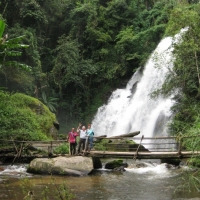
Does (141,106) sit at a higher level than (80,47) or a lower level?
lower

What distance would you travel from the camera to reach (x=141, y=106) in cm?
2533

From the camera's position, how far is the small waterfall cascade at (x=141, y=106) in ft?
73.9

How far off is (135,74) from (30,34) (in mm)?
9971

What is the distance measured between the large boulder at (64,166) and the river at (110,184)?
0.34 metres

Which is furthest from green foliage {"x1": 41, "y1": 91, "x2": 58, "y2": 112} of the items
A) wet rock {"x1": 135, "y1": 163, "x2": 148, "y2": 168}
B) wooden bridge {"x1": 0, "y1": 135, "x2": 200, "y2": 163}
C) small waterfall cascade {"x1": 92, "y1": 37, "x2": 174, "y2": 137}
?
wet rock {"x1": 135, "y1": 163, "x2": 148, "y2": 168}

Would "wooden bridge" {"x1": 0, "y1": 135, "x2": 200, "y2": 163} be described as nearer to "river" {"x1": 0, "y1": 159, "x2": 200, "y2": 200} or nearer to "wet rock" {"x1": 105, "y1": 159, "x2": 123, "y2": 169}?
"wet rock" {"x1": 105, "y1": 159, "x2": 123, "y2": 169}

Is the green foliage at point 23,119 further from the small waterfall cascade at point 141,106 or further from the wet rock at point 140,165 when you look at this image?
the small waterfall cascade at point 141,106

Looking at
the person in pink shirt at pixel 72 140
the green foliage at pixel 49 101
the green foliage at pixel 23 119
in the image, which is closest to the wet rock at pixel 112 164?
the person in pink shirt at pixel 72 140

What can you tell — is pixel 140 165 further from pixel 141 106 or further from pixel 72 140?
pixel 141 106

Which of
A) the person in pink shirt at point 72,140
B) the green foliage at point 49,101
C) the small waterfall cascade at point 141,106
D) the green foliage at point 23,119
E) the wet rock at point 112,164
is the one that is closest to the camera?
the person in pink shirt at point 72,140

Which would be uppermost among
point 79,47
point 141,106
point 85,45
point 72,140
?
point 85,45

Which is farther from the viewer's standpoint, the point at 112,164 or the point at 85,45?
the point at 85,45

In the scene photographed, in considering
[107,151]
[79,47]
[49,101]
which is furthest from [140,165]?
[79,47]

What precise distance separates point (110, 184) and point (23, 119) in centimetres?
862
